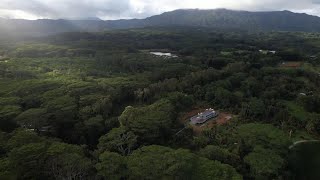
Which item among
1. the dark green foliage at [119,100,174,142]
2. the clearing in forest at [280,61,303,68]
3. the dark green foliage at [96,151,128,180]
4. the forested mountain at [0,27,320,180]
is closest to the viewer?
the dark green foliage at [96,151,128,180]

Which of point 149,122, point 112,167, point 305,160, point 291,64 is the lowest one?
point 305,160

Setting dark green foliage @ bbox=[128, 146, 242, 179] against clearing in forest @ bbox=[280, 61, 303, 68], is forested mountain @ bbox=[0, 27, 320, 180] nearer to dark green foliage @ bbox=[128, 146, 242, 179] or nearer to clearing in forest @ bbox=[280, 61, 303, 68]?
dark green foliage @ bbox=[128, 146, 242, 179]

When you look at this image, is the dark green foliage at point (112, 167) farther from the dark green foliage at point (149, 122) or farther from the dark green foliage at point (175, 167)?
the dark green foliage at point (149, 122)

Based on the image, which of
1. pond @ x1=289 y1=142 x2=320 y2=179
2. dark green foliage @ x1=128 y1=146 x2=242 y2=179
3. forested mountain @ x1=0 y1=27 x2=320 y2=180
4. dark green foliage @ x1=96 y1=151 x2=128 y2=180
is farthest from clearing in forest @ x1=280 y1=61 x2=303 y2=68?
dark green foliage @ x1=96 y1=151 x2=128 y2=180

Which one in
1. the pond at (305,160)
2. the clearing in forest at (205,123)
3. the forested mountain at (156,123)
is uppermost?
the forested mountain at (156,123)

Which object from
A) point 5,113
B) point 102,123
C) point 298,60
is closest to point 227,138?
point 102,123

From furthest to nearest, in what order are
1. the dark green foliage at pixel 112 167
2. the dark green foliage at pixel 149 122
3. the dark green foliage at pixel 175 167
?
the dark green foliage at pixel 149 122
the dark green foliage at pixel 112 167
the dark green foliage at pixel 175 167

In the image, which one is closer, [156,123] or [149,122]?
[149,122]

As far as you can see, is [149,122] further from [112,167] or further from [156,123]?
[112,167]

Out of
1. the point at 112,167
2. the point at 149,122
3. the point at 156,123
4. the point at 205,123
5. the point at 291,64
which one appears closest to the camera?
the point at 112,167

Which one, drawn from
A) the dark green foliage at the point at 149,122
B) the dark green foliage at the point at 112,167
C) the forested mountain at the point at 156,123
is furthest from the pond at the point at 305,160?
the dark green foliage at the point at 112,167

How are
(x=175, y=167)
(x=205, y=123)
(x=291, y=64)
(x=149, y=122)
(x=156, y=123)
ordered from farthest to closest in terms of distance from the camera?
(x=291, y=64) → (x=205, y=123) → (x=156, y=123) → (x=149, y=122) → (x=175, y=167)

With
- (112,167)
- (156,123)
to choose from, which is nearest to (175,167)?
(112,167)
